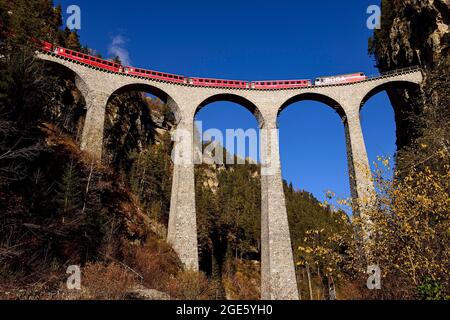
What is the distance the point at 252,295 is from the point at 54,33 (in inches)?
1583

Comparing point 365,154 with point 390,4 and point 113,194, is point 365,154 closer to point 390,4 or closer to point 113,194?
point 390,4

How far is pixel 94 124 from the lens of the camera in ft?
88.4

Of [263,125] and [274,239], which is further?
[263,125]

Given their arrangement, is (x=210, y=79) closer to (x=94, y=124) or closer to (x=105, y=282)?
(x=94, y=124)

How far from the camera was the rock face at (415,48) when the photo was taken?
23920 millimetres

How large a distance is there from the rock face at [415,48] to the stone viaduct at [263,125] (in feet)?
7.28

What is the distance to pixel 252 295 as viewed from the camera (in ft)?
149

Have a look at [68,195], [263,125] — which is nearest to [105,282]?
[68,195]

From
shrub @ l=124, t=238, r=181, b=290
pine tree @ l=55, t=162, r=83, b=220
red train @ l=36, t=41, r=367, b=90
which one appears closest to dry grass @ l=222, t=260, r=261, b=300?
shrub @ l=124, t=238, r=181, b=290

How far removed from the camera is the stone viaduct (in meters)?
26.3

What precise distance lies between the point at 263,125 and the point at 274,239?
10548mm

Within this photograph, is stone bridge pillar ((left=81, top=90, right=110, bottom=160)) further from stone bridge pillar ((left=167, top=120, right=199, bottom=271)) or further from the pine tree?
the pine tree

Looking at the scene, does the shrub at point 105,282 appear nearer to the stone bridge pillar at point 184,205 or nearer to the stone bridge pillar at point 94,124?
the stone bridge pillar at point 184,205

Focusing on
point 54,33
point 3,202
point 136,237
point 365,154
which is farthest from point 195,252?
point 54,33
